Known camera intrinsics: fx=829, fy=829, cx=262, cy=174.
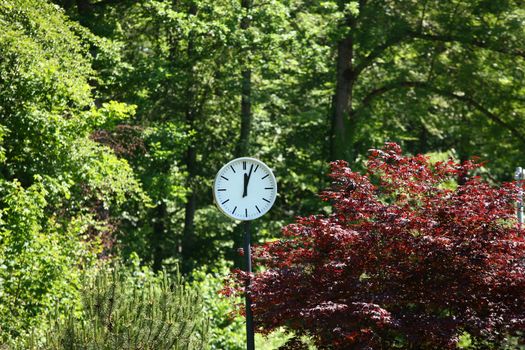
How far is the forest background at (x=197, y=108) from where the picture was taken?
11.2 meters

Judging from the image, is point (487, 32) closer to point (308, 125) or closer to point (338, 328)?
point (308, 125)

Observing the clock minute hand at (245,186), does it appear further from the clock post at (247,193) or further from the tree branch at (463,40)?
the tree branch at (463,40)

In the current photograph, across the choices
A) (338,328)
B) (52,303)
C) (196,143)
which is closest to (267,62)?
(196,143)

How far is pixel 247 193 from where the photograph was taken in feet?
24.9

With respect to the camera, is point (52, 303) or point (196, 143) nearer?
point (52, 303)

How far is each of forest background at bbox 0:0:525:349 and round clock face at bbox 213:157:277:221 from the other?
3.87 m

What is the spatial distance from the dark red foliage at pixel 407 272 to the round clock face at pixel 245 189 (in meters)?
0.48

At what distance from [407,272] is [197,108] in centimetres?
1314

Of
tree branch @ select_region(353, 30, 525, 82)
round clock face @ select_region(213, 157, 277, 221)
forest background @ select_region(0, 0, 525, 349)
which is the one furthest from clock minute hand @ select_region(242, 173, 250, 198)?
tree branch @ select_region(353, 30, 525, 82)

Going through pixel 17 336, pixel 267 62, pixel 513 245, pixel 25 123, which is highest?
pixel 267 62

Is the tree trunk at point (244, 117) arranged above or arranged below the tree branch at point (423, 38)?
below

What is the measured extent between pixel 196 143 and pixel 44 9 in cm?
834

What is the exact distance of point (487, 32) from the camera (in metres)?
16.8

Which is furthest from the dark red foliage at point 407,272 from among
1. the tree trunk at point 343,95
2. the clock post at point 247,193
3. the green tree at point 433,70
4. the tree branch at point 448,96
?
the tree trunk at point 343,95
